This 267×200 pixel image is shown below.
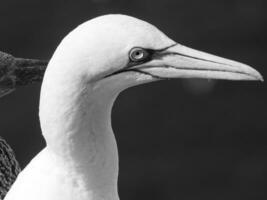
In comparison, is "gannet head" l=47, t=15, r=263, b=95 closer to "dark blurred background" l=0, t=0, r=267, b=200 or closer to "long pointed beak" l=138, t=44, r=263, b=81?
"long pointed beak" l=138, t=44, r=263, b=81

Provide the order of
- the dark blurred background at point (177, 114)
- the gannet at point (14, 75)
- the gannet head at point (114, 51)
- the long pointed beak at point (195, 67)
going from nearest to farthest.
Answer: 1. the gannet head at point (114, 51)
2. the long pointed beak at point (195, 67)
3. the gannet at point (14, 75)
4. the dark blurred background at point (177, 114)

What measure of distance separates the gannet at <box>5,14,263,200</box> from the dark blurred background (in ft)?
21.4

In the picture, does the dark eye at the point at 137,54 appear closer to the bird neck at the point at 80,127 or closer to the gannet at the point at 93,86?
the gannet at the point at 93,86

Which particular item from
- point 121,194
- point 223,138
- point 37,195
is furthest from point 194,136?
point 37,195

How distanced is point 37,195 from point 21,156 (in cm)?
664

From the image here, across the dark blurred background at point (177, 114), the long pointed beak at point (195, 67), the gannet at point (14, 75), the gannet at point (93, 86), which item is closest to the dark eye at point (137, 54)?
the gannet at point (93, 86)

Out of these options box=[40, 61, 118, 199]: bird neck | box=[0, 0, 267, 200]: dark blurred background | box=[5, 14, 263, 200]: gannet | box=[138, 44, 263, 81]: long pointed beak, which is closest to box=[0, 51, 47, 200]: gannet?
box=[5, 14, 263, 200]: gannet

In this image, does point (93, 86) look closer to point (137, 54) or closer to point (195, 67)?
point (137, 54)

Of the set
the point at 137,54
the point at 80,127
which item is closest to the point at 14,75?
the point at 80,127

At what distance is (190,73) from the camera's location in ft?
Answer: 14.4

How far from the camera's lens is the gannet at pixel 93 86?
4164 millimetres

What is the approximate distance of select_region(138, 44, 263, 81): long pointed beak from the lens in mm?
4355

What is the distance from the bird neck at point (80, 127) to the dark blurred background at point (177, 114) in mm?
6566

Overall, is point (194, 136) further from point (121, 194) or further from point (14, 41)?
point (14, 41)
